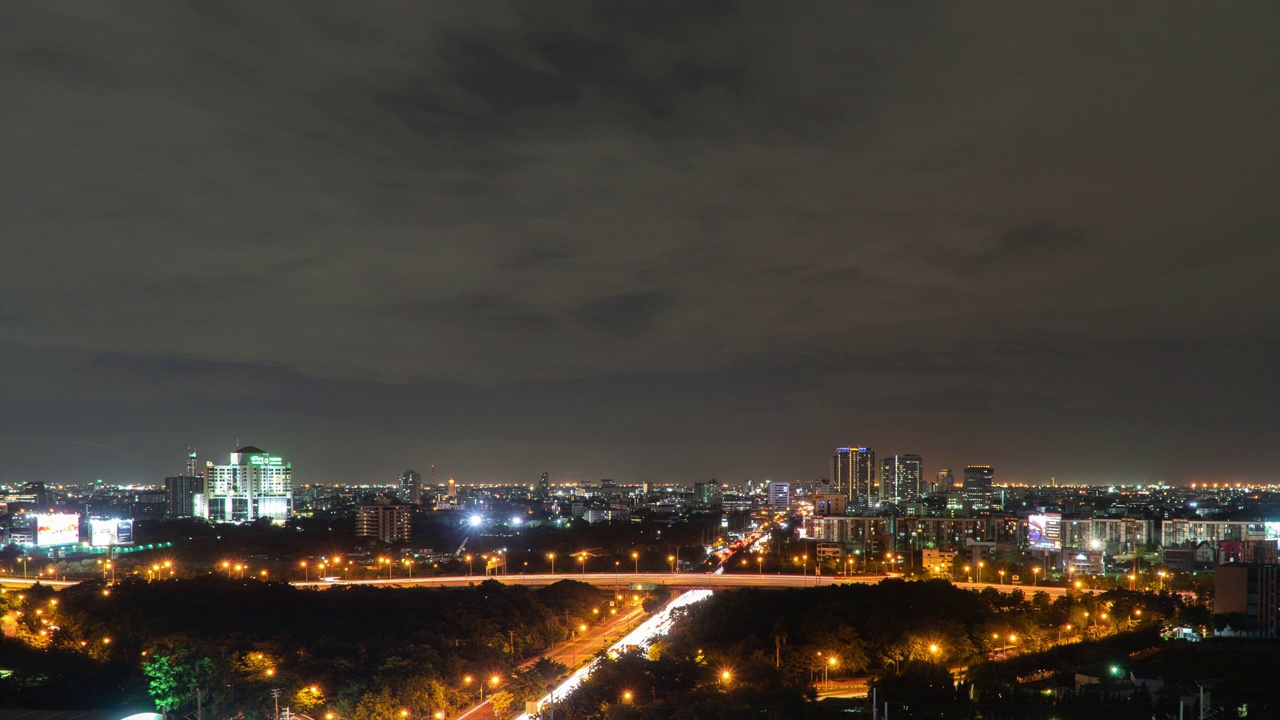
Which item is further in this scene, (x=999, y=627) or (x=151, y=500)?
(x=151, y=500)

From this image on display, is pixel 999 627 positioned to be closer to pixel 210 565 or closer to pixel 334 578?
pixel 334 578

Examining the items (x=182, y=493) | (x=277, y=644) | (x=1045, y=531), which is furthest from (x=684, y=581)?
(x=182, y=493)

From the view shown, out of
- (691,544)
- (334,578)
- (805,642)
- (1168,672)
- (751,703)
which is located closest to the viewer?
(751,703)

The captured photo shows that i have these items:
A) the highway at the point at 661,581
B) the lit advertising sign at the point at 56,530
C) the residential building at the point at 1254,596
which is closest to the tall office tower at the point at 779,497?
the lit advertising sign at the point at 56,530

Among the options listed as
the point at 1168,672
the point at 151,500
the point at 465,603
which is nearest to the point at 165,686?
the point at 465,603

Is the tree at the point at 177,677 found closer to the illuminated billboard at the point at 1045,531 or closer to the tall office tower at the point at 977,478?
the illuminated billboard at the point at 1045,531

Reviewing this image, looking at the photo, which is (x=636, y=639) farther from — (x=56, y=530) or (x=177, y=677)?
(x=56, y=530)
